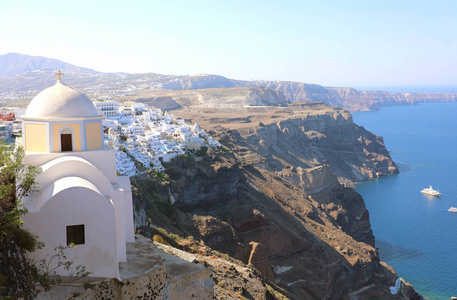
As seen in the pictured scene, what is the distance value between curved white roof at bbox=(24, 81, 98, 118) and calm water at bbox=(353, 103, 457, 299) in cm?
3593

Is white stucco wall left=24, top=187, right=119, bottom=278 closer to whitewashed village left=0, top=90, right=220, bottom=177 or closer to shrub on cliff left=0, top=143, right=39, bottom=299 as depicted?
shrub on cliff left=0, top=143, right=39, bottom=299

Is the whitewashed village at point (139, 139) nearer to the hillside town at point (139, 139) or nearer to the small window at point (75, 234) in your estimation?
the hillside town at point (139, 139)

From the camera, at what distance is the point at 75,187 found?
965 centimetres

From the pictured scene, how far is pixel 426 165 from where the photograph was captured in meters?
93.4

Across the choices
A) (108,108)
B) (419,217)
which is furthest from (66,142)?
(419,217)

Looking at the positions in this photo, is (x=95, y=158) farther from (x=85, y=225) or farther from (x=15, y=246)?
(x=15, y=246)

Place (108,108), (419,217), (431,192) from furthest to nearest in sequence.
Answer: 1. (431,192)
2. (419,217)
3. (108,108)

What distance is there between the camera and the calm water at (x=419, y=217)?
41.9m

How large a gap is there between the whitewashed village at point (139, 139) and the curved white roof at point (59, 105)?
1606 centimetres

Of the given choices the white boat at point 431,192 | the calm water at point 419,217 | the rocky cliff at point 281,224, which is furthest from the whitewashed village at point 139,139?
the white boat at point 431,192

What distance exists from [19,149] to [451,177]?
84.8 m

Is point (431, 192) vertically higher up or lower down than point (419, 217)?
higher up

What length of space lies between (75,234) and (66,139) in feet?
10.7

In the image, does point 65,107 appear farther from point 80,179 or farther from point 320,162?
point 320,162
